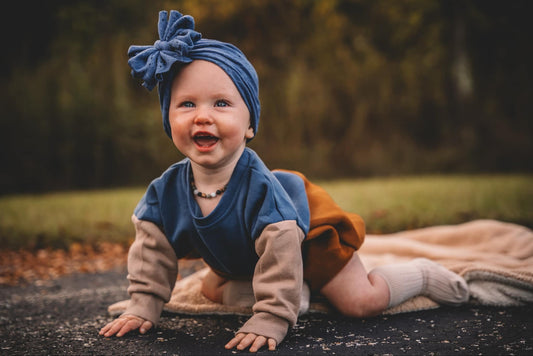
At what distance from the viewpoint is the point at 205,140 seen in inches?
80.7

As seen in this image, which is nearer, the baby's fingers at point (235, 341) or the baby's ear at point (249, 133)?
the baby's fingers at point (235, 341)

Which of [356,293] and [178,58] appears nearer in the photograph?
[178,58]

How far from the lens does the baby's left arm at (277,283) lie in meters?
1.97

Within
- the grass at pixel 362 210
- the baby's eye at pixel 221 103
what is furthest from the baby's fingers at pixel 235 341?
the grass at pixel 362 210

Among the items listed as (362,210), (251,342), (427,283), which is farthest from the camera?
(362,210)

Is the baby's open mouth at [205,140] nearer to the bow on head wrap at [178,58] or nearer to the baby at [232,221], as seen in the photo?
the baby at [232,221]

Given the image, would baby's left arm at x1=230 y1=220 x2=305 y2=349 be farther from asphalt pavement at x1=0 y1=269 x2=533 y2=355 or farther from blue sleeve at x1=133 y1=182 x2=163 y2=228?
blue sleeve at x1=133 y1=182 x2=163 y2=228

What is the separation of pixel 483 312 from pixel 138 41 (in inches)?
390

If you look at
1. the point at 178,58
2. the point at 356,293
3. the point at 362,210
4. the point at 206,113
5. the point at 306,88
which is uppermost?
the point at 306,88

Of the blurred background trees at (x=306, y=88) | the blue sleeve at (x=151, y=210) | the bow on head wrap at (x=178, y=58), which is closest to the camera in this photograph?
the bow on head wrap at (x=178, y=58)

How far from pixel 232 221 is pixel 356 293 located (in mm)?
778

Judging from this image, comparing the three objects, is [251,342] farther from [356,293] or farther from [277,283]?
[356,293]

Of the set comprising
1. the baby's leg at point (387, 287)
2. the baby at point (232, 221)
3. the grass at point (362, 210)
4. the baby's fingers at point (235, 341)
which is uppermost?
the baby at point (232, 221)

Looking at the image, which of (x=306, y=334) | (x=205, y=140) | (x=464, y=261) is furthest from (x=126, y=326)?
(x=464, y=261)
